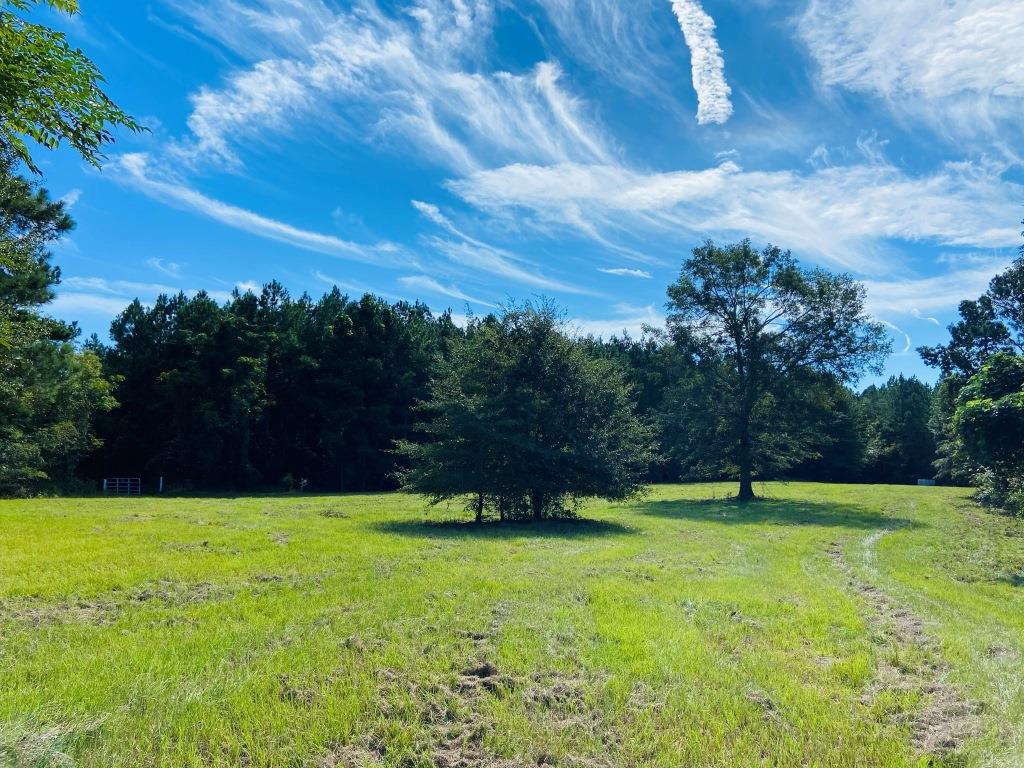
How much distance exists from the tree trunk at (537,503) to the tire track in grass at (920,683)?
13.1 m

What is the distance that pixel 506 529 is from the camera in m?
19.4

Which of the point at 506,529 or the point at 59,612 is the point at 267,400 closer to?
the point at 506,529

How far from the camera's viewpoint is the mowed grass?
456 cm

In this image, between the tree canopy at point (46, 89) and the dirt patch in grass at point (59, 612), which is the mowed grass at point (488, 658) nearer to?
the dirt patch in grass at point (59, 612)

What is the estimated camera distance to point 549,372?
21.8 meters

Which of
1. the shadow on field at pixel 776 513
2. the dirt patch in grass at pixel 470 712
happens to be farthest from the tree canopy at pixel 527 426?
the dirt patch in grass at pixel 470 712

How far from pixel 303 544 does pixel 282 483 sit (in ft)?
113

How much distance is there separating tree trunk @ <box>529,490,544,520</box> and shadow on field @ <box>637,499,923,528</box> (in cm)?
650

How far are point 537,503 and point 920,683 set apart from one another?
16.5 meters

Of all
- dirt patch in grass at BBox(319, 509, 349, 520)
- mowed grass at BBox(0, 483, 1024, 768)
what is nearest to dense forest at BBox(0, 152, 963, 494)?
dirt patch in grass at BBox(319, 509, 349, 520)

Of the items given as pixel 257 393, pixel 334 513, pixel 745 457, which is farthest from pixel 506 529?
pixel 257 393

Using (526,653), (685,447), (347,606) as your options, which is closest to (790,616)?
(526,653)

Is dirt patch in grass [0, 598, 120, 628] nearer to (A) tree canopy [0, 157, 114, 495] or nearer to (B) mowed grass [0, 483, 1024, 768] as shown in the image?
(B) mowed grass [0, 483, 1024, 768]

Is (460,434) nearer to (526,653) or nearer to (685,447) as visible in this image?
(526,653)
